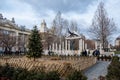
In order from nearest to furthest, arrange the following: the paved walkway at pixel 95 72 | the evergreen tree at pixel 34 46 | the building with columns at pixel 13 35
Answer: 1. the paved walkway at pixel 95 72
2. the evergreen tree at pixel 34 46
3. the building with columns at pixel 13 35

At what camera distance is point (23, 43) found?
244 feet

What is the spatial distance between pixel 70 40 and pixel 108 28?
356 inches

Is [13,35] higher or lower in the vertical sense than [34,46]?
higher

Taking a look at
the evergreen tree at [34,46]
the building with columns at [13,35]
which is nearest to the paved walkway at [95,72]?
the evergreen tree at [34,46]

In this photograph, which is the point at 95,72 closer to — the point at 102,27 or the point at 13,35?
the point at 102,27

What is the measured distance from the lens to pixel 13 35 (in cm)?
7600

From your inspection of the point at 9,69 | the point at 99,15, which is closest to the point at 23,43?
the point at 99,15

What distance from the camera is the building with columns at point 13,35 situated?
206 feet

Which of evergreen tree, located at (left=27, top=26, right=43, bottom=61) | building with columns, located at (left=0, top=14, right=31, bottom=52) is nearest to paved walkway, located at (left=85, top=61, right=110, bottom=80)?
evergreen tree, located at (left=27, top=26, right=43, bottom=61)

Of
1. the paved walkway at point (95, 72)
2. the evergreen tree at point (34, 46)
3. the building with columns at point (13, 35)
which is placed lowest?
the paved walkway at point (95, 72)

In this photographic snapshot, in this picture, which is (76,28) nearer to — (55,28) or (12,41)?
(55,28)

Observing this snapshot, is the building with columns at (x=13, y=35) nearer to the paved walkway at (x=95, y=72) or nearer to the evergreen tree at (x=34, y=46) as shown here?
the evergreen tree at (x=34, y=46)

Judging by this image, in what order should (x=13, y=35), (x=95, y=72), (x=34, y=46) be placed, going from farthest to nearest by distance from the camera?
1. (x=13, y=35)
2. (x=34, y=46)
3. (x=95, y=72)

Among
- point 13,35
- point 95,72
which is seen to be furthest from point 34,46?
point 13,35
